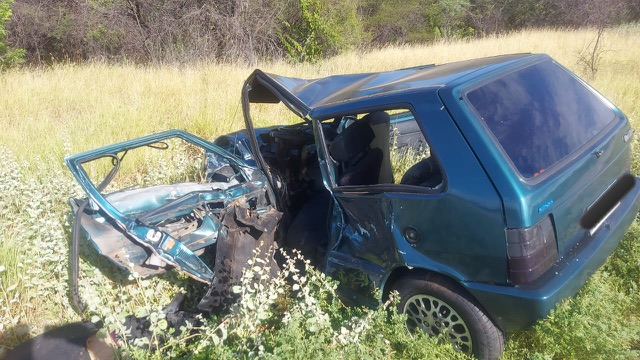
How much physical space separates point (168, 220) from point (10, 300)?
4.05 feet

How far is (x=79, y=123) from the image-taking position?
6.10 meters

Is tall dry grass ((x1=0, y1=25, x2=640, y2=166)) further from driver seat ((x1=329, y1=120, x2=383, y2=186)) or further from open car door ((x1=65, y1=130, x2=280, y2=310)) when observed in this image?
driver seat ((x1=329, y1=120, x2=383, y2=186))

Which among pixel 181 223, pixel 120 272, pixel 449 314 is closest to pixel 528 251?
pixel 449 314

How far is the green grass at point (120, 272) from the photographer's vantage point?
95.5 inches

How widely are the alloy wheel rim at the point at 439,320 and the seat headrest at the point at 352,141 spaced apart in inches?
39.7

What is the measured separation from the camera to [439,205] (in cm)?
228

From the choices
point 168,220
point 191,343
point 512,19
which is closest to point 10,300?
point 168,220

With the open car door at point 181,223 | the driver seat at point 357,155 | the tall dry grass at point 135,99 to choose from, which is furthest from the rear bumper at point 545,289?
the tall dry grass at point 135,99

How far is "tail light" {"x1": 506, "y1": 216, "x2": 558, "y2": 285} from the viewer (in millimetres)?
2071

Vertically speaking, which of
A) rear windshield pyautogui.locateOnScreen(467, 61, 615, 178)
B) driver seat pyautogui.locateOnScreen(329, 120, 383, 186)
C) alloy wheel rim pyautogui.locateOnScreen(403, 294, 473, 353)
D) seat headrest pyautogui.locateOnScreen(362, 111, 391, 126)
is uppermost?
rear windshield pyautogui.locateOnScreen(467, 61, 615, 178)

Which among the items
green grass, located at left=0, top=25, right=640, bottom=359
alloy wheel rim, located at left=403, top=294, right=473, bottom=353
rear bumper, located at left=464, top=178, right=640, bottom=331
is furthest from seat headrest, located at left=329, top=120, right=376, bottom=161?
rear bumper, located at left=464, top=178, right=640, bottom=331

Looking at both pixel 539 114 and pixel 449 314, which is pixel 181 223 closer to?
pixel 449 314

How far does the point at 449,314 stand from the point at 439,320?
0.08 meters

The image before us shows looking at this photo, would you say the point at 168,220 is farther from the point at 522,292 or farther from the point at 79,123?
the point at 79,123
